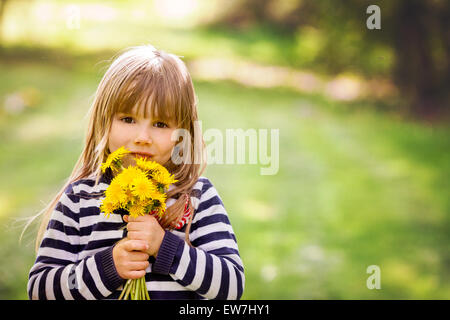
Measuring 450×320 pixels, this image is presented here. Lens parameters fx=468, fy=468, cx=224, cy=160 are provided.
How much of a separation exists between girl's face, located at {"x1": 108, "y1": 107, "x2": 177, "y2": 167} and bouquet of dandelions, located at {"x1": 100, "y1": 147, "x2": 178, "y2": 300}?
0.04 meters

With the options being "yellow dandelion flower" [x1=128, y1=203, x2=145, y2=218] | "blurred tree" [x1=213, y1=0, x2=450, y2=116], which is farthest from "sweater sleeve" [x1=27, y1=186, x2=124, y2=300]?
"blurred tree" [x1=213, y1=0, x2=450, y2=116]

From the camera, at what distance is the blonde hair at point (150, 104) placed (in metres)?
1.19

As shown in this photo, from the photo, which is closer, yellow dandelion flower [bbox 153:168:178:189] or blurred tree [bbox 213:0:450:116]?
yellow dandelion flower [bbox 153:168:178:189]

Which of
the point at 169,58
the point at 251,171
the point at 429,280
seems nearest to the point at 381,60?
the point at 251,171

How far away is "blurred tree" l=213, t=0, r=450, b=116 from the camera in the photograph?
3.73 meters

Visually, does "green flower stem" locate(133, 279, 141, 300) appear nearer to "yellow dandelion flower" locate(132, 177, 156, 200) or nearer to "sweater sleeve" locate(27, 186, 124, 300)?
"sweater sleeve" locate(27, 186, 124, 300)

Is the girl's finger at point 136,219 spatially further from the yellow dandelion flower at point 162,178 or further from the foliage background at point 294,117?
the foliage background at point 294,117

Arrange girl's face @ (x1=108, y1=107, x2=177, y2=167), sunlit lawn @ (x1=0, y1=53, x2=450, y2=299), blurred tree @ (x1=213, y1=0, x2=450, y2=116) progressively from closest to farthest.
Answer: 1. girl's face @ (x1=108, y1=107, x2=177, y2=167)
2. sunlit lawn @ (x1=0, y1=53, x2=450, y2=299)
3. blurred tree @ (x1=213, y1=0, x2=450, y2=116)

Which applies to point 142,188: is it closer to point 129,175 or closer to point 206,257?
point 129,175

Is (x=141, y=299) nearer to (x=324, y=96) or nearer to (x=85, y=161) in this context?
(x=85, y=161)

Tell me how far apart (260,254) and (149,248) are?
2.24 m

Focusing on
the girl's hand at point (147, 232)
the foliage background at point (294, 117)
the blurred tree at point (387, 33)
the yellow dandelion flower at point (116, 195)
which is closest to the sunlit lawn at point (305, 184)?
the foliage background at point (294, 117)

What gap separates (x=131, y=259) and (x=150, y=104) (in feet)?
1.26

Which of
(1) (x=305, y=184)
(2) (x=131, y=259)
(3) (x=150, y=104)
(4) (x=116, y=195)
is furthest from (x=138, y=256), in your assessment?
(1) (x=305, y=184)
